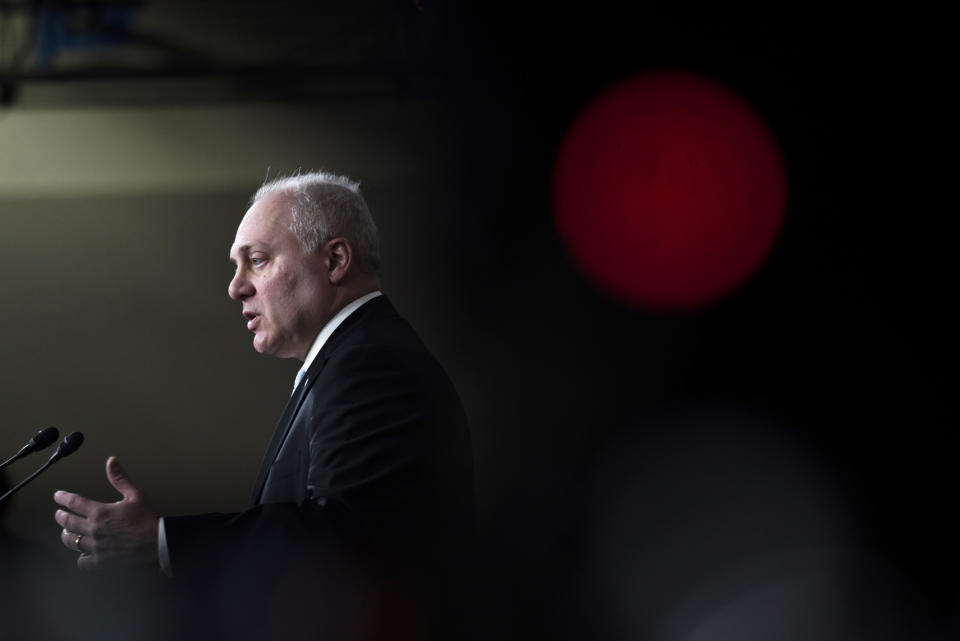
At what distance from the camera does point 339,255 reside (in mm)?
1617

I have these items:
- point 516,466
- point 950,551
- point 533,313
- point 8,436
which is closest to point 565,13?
point 533,313

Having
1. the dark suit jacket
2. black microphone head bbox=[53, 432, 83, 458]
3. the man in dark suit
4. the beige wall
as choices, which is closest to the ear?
the man in dark suit

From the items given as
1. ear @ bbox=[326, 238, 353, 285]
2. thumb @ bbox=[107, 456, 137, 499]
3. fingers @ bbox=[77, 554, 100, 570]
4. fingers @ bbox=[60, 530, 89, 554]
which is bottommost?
fingers @ bbox=[77, 554, 100, 570]

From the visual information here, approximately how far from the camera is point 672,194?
3621 mm

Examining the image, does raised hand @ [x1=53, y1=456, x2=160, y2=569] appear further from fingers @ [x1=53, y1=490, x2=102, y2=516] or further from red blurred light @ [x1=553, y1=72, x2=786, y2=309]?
red blurred light @ [x1=553, y1=72, x2=786, y2=309]

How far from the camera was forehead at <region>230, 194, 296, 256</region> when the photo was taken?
1622 mm

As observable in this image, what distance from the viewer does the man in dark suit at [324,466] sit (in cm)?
117

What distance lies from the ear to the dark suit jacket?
5.8 inches

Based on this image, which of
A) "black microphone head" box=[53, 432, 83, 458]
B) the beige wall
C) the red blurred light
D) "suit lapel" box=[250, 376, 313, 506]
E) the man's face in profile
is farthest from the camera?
the beige wall

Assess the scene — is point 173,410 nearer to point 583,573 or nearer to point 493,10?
point 583,573

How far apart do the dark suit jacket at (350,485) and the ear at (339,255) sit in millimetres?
147

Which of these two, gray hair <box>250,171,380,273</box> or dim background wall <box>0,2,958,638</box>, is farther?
dim background wall <box>0,2,958,638</box>

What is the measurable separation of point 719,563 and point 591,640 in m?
0.61

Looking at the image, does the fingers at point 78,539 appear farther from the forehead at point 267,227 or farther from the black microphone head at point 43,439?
the forehead at point 267,227
